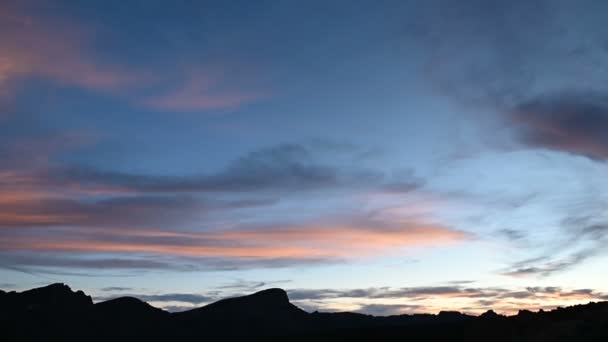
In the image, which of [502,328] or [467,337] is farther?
[467,337]

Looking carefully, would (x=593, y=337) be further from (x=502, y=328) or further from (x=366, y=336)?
(x=366, y=336)

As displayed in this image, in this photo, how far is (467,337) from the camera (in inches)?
2749

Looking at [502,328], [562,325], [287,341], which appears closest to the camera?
[562,325]

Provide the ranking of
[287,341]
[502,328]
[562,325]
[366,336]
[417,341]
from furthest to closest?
[287,341]
[366,336]
[417,341]
[502,328]
[562,325]

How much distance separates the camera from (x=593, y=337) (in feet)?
144

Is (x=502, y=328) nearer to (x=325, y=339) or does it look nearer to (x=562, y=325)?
(x=562, y=325)

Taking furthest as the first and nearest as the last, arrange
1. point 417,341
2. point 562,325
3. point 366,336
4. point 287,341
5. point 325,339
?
point 287,341, point 325,339, point 366,336, point 417,341, point 562,325

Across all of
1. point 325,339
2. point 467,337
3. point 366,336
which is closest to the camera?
point 467,337

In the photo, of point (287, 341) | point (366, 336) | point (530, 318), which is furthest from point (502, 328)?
point (287, 341)

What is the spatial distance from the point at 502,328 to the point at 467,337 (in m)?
11.6

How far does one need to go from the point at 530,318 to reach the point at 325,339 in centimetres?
11647

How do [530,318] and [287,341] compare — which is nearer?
[530,318]

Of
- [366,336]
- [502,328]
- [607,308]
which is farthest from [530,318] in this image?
[366,336]

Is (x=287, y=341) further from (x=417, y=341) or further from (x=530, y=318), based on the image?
(x=530, y=318)
